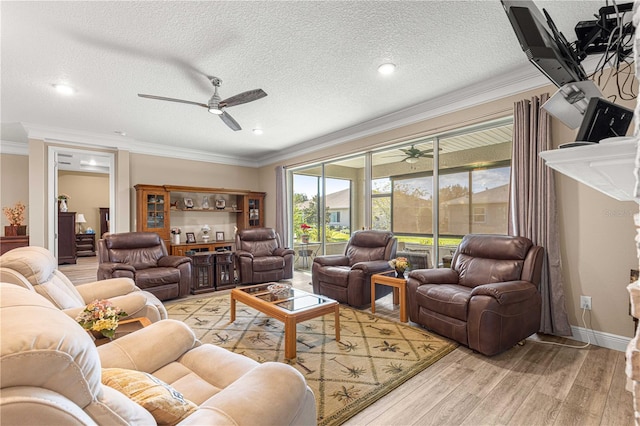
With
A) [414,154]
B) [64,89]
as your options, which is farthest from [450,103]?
[64,89]

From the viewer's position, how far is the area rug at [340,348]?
2059 millimetres

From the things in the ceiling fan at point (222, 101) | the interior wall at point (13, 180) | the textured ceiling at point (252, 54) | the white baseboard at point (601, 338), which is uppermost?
the textured ceiling at point (252, 54)

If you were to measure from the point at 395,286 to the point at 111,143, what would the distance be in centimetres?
540

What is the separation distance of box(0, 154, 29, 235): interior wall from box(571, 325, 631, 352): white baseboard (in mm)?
8415

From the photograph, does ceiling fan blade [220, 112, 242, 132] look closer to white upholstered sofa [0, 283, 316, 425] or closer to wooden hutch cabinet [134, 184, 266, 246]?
white upholstered sofa [0, 283, 316, 425]

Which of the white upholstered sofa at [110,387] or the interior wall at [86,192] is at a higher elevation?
the interior wall at [86,192]

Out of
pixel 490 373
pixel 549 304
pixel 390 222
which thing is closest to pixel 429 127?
pixel 390 222

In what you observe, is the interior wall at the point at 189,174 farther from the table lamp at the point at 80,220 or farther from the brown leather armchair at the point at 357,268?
the table lamp at the point at 80,220

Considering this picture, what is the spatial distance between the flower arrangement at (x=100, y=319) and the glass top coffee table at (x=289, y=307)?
3.98 ft

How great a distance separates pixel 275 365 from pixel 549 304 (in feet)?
9.86

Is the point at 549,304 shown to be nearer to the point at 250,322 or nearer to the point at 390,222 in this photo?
the point at 390,222

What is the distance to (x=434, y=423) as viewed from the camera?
1759 millimetres

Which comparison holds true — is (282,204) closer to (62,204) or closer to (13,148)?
(13,148)

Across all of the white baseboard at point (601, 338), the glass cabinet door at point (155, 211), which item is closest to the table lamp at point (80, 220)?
the glass cabinet door at point (155, 211)
